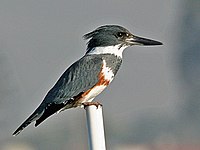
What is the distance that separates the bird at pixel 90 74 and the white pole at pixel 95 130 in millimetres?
518

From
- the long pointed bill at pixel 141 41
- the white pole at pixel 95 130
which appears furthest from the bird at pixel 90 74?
the white pole at pixel 95 130

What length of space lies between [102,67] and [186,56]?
2424 cm

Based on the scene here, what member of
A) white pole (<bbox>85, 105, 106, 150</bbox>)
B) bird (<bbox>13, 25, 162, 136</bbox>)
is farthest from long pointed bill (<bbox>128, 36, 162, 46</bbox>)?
white pole (<bbox>85, 105, 106, 150</bbox>)

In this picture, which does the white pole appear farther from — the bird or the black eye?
the black eye

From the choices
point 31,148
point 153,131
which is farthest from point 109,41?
point 153,131

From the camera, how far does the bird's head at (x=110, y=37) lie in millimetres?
6715

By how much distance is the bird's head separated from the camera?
6.71m

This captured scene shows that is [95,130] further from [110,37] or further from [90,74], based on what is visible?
[110,37]

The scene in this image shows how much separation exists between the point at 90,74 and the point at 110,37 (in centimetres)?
38

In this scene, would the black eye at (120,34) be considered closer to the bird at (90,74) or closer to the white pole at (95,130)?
the bird at (90,74)

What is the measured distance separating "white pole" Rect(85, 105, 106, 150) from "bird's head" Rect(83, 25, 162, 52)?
49.3 inches

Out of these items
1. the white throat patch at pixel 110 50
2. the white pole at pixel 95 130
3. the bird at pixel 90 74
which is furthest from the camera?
the white throat patch at pixel 110 50

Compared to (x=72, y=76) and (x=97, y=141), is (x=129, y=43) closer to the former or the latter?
(x=72, y=76)

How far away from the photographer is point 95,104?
5922mm
